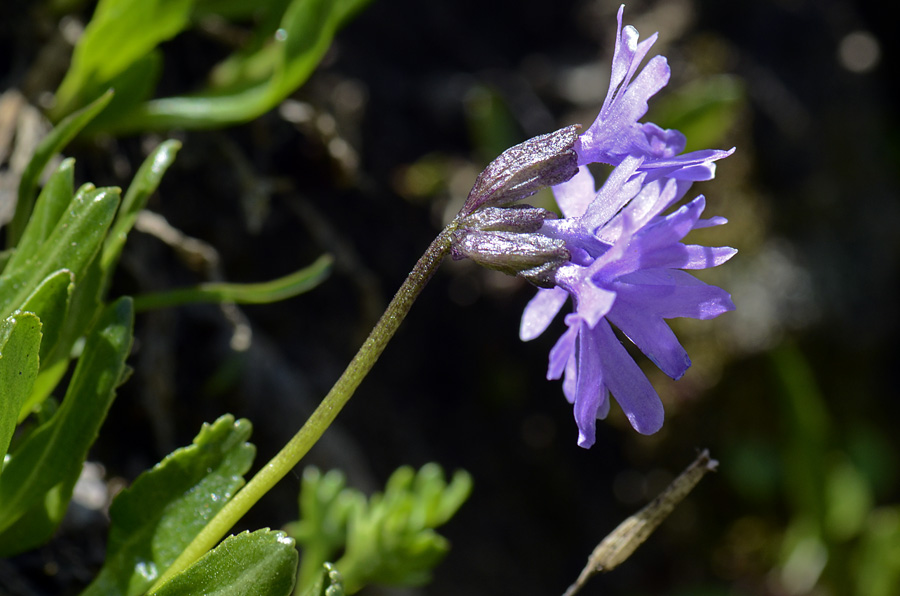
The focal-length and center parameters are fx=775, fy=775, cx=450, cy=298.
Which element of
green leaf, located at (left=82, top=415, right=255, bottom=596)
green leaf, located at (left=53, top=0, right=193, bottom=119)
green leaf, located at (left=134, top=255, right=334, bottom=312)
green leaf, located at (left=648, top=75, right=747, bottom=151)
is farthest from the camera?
green leaf, located at (left=648, top=75, right=747, bottom=151)

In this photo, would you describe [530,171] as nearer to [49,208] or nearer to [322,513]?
[49,208]

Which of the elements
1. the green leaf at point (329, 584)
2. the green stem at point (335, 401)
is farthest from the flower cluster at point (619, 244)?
the green leaf at point (329, 584)

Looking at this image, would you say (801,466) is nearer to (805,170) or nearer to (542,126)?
(805,170)

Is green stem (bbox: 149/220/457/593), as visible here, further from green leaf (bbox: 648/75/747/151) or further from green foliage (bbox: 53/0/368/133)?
green leaf (bbox: 648/75/747/151)

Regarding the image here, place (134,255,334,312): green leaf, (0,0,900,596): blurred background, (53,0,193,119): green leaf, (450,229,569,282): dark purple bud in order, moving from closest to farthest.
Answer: (450,229,569,282): dark purple bud < (134,255,334,312): green leaf < (53,0,193,119): green leaf < (0,0,900,596): blurred background

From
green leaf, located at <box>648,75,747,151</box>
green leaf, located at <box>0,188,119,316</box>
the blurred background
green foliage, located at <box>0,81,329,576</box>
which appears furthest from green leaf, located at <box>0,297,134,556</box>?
green leaf, located at <box>648,75,747,151</box>

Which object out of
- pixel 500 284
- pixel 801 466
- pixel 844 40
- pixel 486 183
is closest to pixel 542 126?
pixel 500 284

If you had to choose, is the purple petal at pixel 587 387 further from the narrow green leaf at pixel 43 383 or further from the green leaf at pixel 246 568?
the narrow green leaf at pixel 43 383
